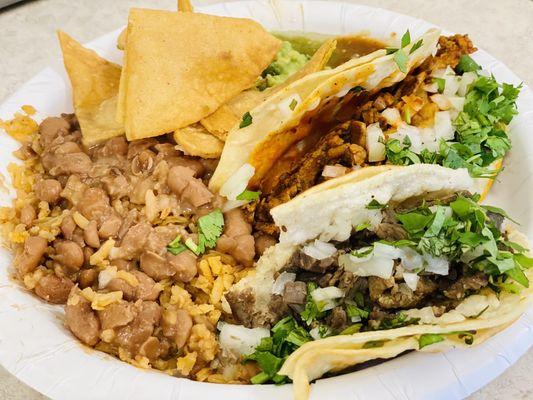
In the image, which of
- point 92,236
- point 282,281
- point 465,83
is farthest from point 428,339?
point 465,83

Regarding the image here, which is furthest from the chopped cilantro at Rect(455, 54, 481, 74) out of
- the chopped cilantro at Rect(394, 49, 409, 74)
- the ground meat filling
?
the chopped cilantro at Rect(394, 49, 409, 74)

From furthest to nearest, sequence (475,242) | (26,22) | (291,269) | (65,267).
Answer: (26,22) → (65,267) → (291,269) → (475,242)

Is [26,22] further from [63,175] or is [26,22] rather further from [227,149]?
[227,149]

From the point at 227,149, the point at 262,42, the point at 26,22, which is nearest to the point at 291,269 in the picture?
the point at 227,149

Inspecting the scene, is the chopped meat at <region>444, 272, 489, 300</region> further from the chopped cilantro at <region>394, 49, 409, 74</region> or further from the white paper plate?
the chopped cilantro at <region>394, 49, 409, 74</region>

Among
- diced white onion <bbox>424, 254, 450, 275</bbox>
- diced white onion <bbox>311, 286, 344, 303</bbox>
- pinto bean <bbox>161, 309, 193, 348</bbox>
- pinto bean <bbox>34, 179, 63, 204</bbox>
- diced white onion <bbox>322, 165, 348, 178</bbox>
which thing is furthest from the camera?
pinto bean <bbox>34, 179, 63, 204</bbox>

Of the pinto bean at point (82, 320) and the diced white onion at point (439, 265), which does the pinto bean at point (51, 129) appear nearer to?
the pinto bean at point (82, 320)
